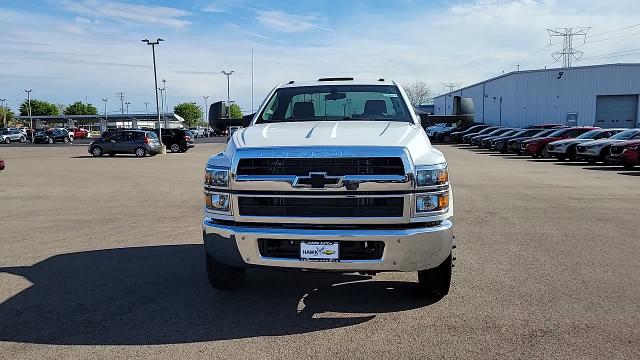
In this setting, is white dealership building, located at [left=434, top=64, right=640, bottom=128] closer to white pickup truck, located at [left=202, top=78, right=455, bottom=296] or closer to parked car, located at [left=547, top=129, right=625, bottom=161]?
parked car, located at [left=547, top=129, right=625, bottom=161]

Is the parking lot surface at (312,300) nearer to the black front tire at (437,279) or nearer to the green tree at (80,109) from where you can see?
the black front tire at (437,279)

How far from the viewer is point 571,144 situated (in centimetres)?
2320

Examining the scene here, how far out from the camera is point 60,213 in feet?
32.6

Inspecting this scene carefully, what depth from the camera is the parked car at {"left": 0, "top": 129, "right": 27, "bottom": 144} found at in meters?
61.7

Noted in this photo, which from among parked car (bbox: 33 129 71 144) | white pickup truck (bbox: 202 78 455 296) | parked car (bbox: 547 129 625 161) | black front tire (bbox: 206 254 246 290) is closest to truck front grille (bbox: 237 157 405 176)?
white pickup truck (bbox: 202 78 455 296)

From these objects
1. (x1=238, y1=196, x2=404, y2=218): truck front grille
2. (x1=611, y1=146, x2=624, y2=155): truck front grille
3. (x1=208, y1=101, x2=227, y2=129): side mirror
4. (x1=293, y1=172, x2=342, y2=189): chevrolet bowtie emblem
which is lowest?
(x1=611, y1=146, x2=624, y2=155): truck front grille

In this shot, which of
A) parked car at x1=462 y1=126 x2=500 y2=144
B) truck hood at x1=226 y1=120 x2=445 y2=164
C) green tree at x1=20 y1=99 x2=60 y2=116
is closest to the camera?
truck hood at x1=226 y1=120 x2=445 y2=164

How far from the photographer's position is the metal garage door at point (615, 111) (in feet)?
159

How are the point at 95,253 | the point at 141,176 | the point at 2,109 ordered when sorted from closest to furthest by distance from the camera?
the point at 95,253 < the point at 141,176 < the point at 2,109

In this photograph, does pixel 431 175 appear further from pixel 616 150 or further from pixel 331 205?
pixel 616 150

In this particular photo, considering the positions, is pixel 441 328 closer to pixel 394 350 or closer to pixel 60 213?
pixel 394 350

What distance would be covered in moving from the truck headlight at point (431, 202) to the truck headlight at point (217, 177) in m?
1.53

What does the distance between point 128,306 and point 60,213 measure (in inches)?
238

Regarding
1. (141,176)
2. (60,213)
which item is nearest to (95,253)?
(60,213)
